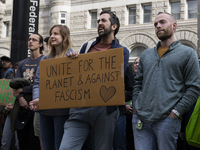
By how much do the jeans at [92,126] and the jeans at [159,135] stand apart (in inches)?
13.3

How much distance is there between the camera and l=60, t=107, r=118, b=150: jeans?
3309 millimetres

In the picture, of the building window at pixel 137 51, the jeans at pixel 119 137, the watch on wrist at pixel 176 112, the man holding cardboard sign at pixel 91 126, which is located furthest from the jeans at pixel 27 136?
the building window at pixel 137 51

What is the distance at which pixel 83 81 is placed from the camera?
338 cm

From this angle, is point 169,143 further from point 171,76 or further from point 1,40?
point 1,40

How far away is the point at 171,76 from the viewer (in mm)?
3105

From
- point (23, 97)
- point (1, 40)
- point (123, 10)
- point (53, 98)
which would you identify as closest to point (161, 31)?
point (53, 98)

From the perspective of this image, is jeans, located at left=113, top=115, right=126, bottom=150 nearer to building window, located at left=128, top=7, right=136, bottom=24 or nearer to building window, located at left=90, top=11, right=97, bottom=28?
building window, located at left=128, top=7, right=136, bottom=24

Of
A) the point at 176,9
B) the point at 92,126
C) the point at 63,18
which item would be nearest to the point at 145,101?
the point at 92,126

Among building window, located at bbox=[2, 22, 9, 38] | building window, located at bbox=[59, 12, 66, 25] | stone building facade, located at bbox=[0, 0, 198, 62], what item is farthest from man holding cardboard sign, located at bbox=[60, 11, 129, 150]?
building window, located at bbox=[2, 22, 9, 38]

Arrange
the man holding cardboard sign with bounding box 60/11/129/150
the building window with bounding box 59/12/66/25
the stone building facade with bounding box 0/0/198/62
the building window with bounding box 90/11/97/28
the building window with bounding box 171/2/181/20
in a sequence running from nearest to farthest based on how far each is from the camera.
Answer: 1. the man holding cardboard sign with bounding box 60/11/129/150
2. the stone building facade with bounding box 0/0/198/62
3. the building window with bounding box 171/2/181/20
4. the building window with bounding box 90/11/97/28
5. the building window with bounding box 59/12/66/25

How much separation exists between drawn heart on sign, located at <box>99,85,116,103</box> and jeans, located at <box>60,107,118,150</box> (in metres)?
0.21

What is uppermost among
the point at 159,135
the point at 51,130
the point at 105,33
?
the point at 105,33

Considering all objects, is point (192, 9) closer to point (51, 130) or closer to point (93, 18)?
point (93, 18)

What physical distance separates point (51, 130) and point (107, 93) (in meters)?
1.14
